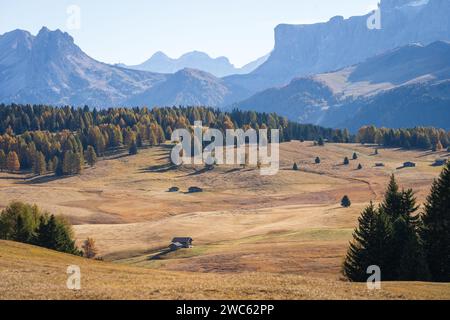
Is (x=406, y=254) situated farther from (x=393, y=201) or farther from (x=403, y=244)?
(x=393, y=201)

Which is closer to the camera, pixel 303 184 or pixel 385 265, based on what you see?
pixel 385 265

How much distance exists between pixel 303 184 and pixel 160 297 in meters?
153

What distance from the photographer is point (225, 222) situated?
12925 cm

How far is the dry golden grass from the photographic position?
117ft

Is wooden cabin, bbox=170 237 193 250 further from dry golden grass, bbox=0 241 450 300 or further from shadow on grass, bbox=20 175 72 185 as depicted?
shadow on grass, bbox=20 175 72 185

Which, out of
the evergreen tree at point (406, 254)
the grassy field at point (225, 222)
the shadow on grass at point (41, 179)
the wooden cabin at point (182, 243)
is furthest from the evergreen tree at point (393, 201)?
the shadow on grass at point (41, 179)

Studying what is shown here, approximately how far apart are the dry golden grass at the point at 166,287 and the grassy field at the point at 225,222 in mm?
204

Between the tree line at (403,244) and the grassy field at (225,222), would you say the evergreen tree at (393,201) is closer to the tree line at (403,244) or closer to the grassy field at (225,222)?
the tree line at (403,244)

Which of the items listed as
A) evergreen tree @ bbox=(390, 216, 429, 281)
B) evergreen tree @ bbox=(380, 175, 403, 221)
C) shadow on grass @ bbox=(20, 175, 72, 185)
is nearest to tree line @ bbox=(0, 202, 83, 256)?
evergreen tree @ bbox=(380, 175, 403, 221)

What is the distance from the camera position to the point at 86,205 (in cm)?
15112

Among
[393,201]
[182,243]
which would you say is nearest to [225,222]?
[182,243]

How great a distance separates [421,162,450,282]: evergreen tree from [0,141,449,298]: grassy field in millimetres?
10364

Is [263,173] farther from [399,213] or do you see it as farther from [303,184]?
[399,213]
